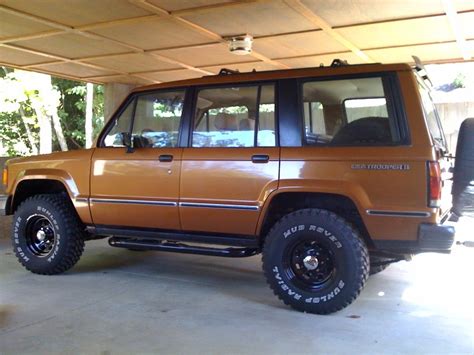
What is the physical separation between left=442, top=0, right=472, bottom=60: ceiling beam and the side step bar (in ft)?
11.3

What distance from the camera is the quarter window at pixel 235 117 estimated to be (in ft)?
15.0

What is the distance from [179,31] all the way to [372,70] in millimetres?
3292

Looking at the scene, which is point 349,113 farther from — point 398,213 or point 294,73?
point 398,213

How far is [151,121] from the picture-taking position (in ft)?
17.1

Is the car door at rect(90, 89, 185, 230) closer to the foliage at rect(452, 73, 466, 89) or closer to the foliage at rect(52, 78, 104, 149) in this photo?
the foliage at rect(452, 73, 466, 89)

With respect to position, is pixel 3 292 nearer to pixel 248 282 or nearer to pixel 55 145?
pixel 248 282

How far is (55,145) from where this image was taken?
2250 cm

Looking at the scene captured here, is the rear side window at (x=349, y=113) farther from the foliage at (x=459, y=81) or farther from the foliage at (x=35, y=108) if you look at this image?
the foliage at (x=35, y=108)

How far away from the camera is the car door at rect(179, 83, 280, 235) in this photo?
4.43 metres

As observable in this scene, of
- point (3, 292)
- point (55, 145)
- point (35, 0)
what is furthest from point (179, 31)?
point (55, 145)

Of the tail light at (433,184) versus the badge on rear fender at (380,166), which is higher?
the badge on rear fender at (380,166)

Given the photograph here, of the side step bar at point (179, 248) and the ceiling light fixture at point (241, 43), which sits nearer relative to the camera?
the side step bar at point (179, 248)

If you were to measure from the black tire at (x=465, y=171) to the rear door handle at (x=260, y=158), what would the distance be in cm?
161

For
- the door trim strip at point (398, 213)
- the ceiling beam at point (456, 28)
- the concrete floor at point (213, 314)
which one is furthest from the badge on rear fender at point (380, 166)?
the ceiling beam at point (456, 28)
